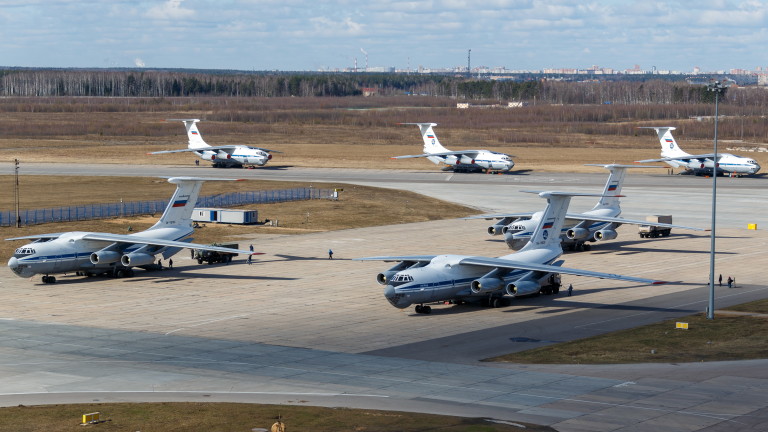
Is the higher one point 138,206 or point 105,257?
point 138,206

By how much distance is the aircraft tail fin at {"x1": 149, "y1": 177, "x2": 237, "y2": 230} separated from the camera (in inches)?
2950

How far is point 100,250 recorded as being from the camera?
7056 centimetres

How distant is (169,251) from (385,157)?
9073cm

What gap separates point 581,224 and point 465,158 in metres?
65.7

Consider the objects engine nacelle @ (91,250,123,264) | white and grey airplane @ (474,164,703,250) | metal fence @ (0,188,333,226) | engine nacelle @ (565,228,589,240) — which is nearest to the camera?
engine nacelle @ (91,250,123,264)

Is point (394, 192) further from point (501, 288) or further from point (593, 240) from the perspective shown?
point (501, 288)

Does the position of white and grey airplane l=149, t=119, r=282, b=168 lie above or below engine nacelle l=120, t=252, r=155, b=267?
above

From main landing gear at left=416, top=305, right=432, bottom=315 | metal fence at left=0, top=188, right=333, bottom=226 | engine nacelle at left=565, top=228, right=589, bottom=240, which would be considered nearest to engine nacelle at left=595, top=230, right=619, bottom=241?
engine nacelle at left=565, top=228, right=589, bottom=240

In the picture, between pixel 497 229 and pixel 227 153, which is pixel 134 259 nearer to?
pixel 497 229

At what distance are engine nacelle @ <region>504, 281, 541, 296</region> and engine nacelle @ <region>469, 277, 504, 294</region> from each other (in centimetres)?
71

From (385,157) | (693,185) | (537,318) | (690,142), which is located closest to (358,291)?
(537,318)

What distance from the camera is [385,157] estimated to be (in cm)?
16375

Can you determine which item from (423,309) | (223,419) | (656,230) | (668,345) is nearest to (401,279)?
(423,309)

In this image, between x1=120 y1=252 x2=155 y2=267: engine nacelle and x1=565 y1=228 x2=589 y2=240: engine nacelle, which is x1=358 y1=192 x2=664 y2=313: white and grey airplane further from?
x1=120 y1=252 x2=155 y2=267: engine nacelle
